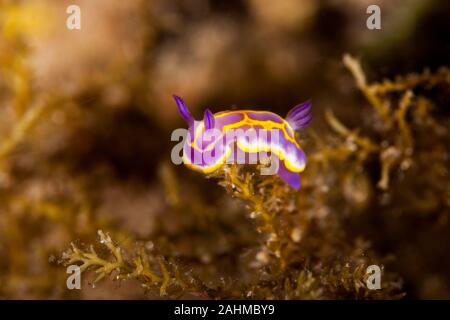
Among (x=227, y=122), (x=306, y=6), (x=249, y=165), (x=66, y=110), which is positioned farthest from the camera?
(x=306, y=6)

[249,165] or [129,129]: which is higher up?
[129,129]

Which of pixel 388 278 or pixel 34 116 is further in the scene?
pixel 34 116

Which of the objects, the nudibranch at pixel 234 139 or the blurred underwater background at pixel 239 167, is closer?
the nudibranch at pixel 234 139

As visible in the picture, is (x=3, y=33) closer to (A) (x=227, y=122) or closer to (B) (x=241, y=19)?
(B) (x=241, y=19)

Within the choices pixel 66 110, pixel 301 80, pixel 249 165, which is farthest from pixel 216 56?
pixel 249 165

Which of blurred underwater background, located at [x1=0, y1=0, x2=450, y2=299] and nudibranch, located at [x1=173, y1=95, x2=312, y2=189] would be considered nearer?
nudibranch, located at [x1=173, y1=95, x2=312, y2=189]
